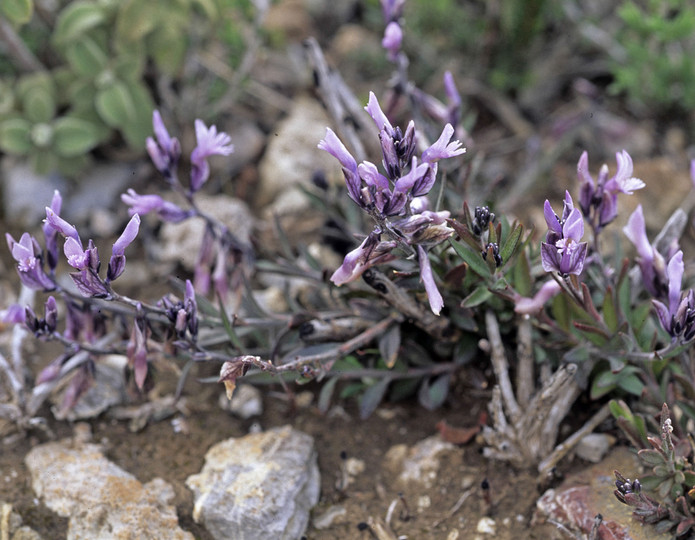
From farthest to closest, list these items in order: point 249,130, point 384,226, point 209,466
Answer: point 249,130 → point 209,466 → point 384,226

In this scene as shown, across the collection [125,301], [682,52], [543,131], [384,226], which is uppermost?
[384,226]

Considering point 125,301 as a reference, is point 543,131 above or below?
below

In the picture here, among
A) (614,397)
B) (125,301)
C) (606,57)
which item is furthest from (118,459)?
(606,57)

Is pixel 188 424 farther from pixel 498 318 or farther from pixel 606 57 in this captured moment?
pixel 606 57

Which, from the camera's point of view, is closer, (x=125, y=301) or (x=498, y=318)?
(x=125, y=301)

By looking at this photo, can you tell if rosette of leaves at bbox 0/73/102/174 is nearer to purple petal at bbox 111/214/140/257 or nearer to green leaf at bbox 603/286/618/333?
purple petal at bbox 111/214/140/257

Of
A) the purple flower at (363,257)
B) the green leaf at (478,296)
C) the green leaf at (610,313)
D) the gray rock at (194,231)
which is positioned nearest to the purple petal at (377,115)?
the purple flower at (363,257)
